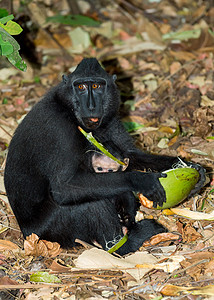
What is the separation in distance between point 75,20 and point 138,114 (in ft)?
12.3

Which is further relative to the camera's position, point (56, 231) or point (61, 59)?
point (61, 59)

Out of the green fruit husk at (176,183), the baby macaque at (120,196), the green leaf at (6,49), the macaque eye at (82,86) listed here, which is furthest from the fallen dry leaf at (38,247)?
the green leaf at (6,49)

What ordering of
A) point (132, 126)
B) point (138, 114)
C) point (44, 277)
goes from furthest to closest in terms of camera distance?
point (138, 114)
point (132, 126)
point (44, 277)

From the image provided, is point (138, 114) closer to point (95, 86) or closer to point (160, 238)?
point (95, 86)

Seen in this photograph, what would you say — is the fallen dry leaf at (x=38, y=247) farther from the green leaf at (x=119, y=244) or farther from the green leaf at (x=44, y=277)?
→ the green leaf at (x=119, y=244)

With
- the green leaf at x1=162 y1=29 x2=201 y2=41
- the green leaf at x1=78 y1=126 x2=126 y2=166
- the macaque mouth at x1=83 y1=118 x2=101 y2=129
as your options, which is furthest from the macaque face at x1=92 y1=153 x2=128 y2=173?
the green leaf at x1=162 y1=29 x2=201 y2=41

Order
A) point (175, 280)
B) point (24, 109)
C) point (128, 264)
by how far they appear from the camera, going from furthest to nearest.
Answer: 1. point (24, 109)
2. point (128, 264)
3. point (175, 280)

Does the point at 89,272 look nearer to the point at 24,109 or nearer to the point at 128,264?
the point at 128,264

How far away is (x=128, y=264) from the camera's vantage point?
5008 millimetres

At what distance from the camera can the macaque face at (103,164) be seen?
5.78 metres

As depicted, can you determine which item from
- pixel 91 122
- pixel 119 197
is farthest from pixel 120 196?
pixel 91 122

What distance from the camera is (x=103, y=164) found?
5.81 metres

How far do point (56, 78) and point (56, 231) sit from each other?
484cm

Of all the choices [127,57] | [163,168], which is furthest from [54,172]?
[127,57]
